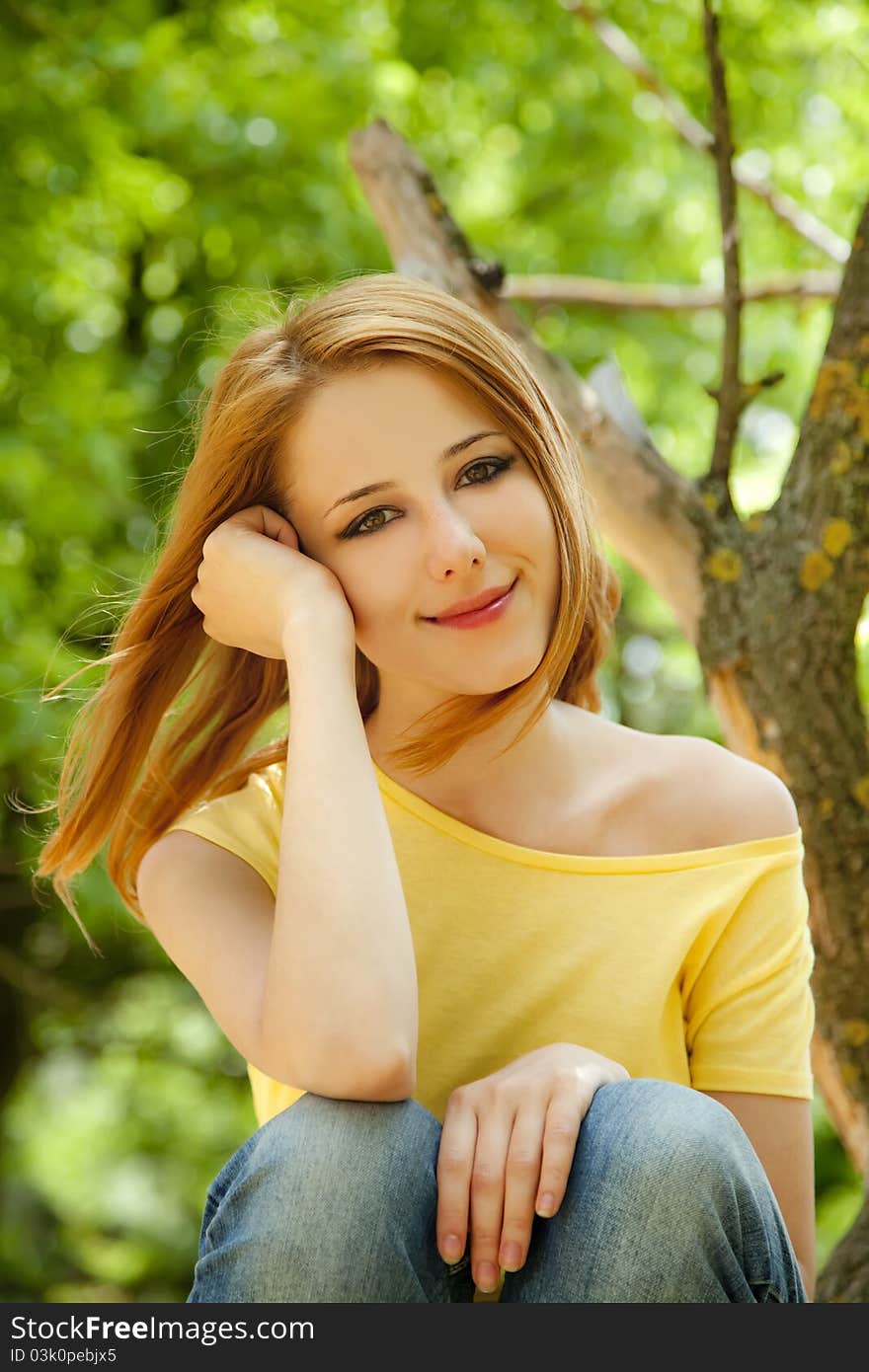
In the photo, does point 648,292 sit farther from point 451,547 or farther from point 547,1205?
point 547,1205

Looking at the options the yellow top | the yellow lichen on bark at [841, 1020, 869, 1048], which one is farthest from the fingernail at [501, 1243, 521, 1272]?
the yellow lichen on bark at [841, 1020, 869, 1048]

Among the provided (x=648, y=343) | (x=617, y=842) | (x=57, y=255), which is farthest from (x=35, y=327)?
(x=617, y=842)

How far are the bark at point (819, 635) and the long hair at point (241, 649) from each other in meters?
0.36

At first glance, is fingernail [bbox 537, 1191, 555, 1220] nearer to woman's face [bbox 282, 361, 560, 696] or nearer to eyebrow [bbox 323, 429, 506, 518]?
woman's face [bbox 282, 361, 560, 696]

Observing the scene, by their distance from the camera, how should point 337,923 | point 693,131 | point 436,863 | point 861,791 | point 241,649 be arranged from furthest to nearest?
point 693,131, point 861,791, point 241,649, point 436,863, point 337,923

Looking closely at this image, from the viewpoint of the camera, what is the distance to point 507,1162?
132 centimetres

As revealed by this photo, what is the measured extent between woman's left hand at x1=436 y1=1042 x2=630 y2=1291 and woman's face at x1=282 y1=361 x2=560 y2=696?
51 centimetres

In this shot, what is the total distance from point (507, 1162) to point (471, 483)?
77cm

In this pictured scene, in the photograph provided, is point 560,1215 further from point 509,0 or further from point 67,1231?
point 67,1231

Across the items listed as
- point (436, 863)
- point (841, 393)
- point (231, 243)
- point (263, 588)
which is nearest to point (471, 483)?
point (263, 588)

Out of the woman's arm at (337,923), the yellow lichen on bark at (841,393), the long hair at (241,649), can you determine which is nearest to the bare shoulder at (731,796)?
the long hair at (241,649)

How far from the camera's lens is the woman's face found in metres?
1.64

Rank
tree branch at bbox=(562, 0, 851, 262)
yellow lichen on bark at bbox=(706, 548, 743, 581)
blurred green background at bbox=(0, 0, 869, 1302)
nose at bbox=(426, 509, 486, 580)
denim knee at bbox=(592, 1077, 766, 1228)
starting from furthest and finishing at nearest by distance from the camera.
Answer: blurred green background at bbox=(0, 0, 869, 1302)
tree branch at bbox=(562, 0, 851, 262)
yellow lichen on bark at bbox=(706, 548, 743, 581)
nose at bbox=(426, 509, 486, 580)
denim knee at bbox=(592, 1077, 766, 1228)

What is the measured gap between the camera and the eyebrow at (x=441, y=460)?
1.65 meters
